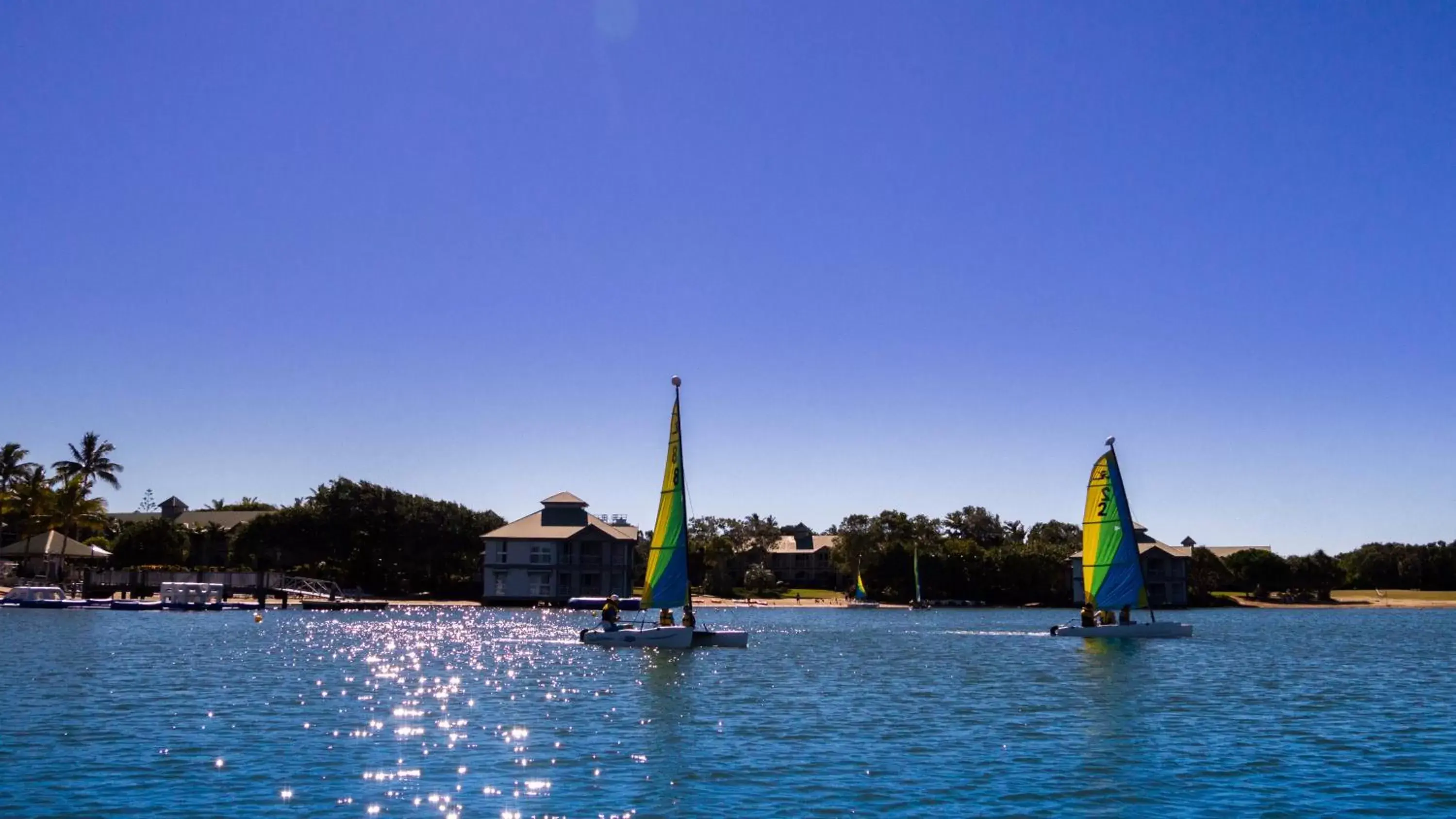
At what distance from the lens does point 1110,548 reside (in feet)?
204

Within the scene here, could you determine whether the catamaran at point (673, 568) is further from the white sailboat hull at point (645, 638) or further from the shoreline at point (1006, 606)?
the shoreline at point (1006, 606)

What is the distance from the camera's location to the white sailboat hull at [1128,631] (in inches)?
2338

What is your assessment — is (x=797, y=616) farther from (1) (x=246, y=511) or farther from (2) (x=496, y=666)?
(1) (x=246, y=511)

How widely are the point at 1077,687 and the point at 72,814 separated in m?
28.7

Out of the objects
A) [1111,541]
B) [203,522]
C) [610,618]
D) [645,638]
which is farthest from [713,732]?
[203,522]

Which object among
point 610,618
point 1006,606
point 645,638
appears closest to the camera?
point 645,638

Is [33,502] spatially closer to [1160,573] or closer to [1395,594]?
[1160,573]

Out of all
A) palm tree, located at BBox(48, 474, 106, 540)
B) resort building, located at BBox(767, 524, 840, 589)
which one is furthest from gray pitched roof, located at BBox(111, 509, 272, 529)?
resort building, located at BBox(767, 524, 840, 589)

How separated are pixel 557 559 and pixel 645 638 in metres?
59.2

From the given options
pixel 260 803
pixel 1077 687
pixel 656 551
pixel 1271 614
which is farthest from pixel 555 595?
pixel 260 803

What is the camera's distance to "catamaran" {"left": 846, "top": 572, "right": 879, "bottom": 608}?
381ft

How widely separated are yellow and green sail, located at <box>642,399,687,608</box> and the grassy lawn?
121m

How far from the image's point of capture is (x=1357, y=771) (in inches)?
880

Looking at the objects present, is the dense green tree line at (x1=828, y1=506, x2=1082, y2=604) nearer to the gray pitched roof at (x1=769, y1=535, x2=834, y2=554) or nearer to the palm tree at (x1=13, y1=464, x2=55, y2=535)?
the gray pitched roof at (x1=769, y1=535, x2=834, y2=554)
